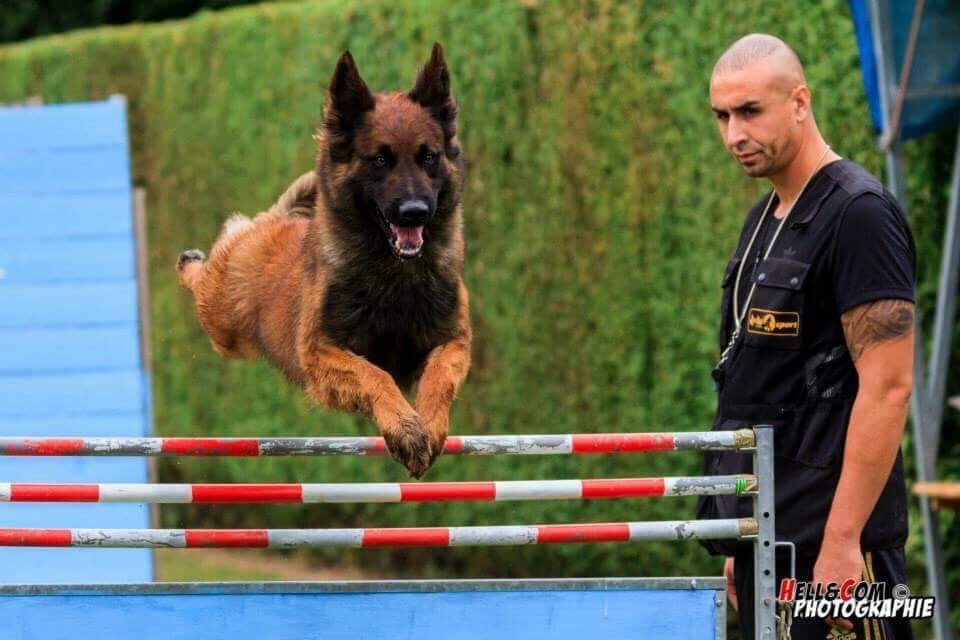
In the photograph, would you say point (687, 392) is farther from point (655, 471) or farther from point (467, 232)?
point (467, 232)

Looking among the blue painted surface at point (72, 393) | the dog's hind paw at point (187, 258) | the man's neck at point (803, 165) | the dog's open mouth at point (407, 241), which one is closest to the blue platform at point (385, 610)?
the man's neck at point (803, 165)

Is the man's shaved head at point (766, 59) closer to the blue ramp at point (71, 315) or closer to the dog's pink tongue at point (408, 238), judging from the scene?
the dog's pink tongue at point (408, 238)

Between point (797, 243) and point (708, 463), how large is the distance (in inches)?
38.0

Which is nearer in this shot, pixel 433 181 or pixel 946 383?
pixel 433 181

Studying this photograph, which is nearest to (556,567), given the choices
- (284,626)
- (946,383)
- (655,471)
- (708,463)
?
(655,471)

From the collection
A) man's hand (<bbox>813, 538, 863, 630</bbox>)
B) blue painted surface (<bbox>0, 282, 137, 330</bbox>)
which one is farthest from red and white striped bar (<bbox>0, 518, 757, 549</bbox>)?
blue painted surface (<bbox>0, 282, 137, 330</bbox>)

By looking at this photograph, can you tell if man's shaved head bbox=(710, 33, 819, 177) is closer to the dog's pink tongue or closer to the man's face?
the man's face

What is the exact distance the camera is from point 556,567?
904cm

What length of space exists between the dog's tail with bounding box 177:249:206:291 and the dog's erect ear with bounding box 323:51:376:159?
1.69m

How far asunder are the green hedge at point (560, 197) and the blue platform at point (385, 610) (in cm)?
358


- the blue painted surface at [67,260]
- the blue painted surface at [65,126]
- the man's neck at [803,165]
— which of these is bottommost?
the man's neck at [803,165]

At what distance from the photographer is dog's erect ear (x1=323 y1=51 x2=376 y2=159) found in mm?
4562

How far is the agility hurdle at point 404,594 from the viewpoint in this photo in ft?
12.1

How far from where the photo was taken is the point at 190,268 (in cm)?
638
